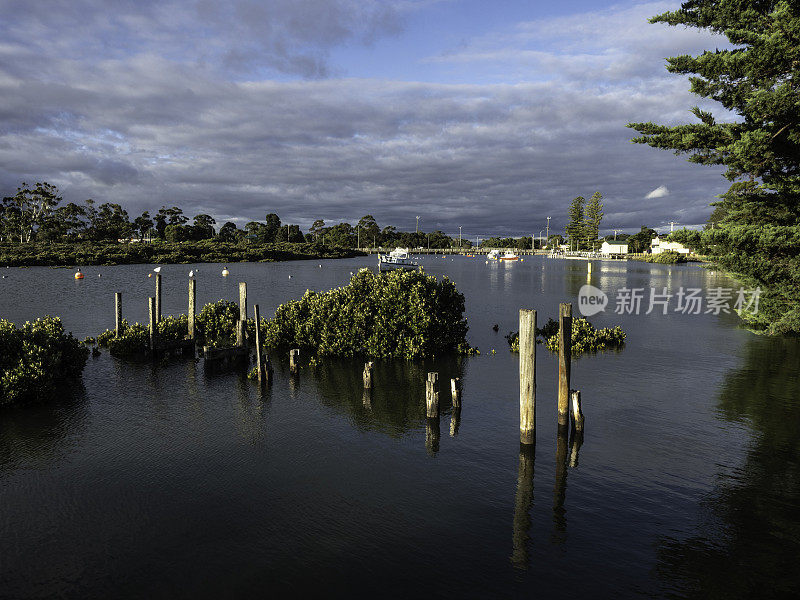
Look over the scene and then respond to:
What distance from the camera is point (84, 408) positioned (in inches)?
769

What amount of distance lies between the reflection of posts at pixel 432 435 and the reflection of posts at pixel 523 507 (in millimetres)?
2581

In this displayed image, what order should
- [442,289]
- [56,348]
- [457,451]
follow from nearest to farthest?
1. [457,451]
2. [56,348]
3. [442,289]

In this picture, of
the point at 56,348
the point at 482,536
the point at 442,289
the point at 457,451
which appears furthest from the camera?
the point at 442,289

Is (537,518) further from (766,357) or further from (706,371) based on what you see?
(766,357)

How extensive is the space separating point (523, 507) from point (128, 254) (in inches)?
5266

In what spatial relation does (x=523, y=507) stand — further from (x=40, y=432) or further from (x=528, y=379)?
(x=40, y=432)

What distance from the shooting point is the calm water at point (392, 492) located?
32.3 feet

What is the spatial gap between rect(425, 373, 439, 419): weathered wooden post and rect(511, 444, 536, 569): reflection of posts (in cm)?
332

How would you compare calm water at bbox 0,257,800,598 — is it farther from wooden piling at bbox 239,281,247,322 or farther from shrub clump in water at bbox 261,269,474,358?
wooden piling at bbox 239,281,247,322

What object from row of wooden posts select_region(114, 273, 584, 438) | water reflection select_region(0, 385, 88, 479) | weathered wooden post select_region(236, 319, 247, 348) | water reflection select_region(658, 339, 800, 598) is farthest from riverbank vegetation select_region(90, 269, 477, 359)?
water reflection select_region(658, 339, 800, 598)

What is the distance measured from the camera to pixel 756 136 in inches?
623

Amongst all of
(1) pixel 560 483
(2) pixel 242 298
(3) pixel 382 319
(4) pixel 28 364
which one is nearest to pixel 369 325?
(3) pixel 382 319

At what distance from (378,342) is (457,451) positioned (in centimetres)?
1212

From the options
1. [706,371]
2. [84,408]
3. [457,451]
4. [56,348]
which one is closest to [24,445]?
[84,408]
